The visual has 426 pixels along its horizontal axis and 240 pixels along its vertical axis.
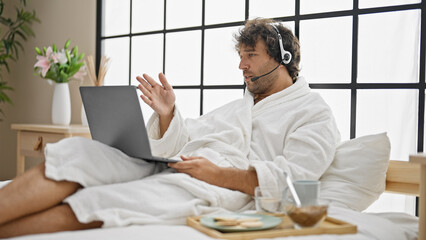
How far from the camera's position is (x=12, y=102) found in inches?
178

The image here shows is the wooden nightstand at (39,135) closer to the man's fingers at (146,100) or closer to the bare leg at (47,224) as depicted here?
the man's fingers at (146,100)

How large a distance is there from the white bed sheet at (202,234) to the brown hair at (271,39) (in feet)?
2.75

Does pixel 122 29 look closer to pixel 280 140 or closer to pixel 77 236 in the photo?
pixel 280 140

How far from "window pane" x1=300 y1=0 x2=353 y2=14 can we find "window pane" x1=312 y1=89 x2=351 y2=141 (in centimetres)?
42

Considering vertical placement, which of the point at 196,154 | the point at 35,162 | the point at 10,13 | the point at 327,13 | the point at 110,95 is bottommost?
the point at 35,162

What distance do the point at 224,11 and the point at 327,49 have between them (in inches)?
31.5

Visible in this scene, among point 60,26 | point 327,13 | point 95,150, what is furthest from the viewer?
point 60,26

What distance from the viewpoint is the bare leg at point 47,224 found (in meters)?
1.42

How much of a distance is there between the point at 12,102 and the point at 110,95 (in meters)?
3.06

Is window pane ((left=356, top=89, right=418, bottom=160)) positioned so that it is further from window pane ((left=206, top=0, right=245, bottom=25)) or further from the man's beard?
window pane ((left=206, top=0, right=245, bottom=25))

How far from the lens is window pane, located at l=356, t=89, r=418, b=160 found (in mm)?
2328

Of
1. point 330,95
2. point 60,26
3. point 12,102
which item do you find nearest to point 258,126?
point 330,95

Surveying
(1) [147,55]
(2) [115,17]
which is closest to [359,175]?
(1) [147,55]

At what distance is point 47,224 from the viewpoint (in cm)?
145
